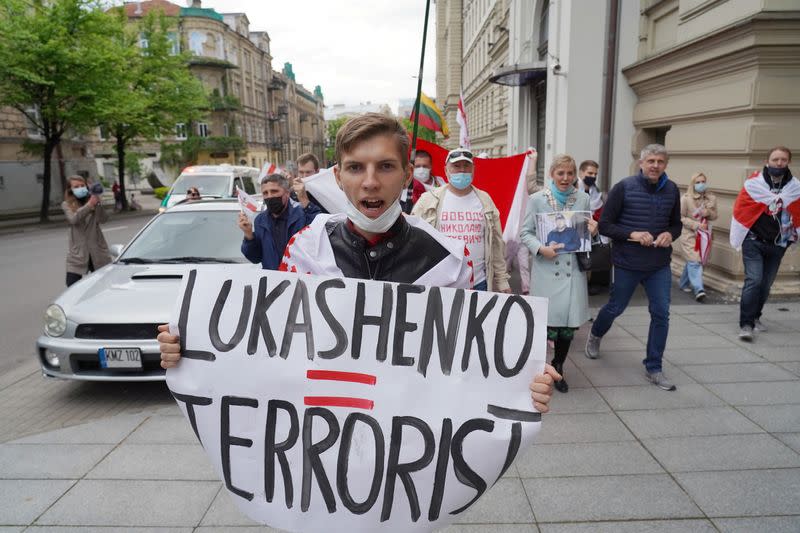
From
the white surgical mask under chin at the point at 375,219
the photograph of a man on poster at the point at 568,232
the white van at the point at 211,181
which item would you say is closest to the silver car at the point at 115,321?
the photograph of a man on poster at the point at 568,232

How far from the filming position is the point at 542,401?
5.66 ft

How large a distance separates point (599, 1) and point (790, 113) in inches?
218

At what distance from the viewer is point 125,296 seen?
15.7ft

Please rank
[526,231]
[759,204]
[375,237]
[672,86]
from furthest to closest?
[672,86], [759,204], [526,231], [375,237]

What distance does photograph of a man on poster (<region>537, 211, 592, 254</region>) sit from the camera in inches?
182

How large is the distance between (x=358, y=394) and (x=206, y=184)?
13531 millimetres

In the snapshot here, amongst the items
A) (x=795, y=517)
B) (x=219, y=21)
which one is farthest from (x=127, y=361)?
(x=219, y=21)

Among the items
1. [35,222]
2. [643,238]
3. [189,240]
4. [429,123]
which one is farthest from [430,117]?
[35,222]

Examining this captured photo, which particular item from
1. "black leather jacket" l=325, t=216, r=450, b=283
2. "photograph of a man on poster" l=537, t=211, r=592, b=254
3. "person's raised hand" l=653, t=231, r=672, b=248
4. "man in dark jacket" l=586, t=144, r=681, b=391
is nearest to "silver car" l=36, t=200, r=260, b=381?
"photograph of a man on poster" l=537, t=211, r=592, b=254

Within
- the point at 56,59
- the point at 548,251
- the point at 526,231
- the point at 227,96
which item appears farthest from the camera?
the point at 227,96

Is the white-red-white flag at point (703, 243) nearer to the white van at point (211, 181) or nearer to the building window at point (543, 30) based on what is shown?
the building window at point (543, 30)

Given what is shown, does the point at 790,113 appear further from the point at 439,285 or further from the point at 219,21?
the point at 219,21

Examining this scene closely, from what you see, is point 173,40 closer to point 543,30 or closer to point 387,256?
point 543,30

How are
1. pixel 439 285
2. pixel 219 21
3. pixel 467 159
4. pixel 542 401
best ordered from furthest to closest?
1. pixel 219 21
2. pixel 467 159
3. pixel 439 285
4. pixel 542 401
